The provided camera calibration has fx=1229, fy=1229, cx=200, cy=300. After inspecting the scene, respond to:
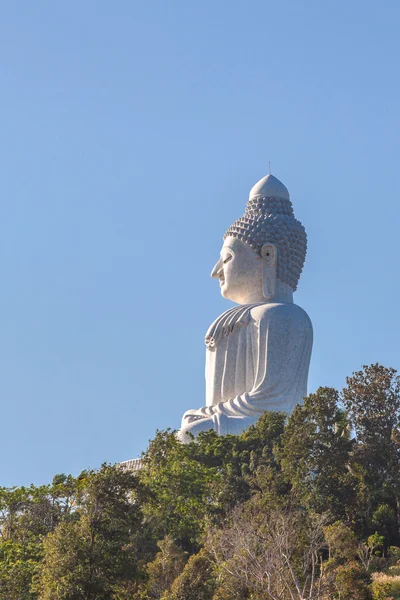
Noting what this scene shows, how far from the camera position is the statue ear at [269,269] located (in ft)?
105

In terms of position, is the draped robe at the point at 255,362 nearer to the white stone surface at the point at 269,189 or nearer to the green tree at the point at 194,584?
the white stone surface at the point at 269,189

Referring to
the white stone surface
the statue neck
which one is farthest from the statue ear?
the white stone surface

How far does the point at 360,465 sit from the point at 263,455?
7.09 feet

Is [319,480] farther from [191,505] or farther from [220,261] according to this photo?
[220,261]

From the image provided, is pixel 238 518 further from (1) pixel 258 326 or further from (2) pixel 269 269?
(2) pixel 269 269

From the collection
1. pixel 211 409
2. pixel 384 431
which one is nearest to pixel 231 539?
pixel 384 431

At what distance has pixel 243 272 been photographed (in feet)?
105

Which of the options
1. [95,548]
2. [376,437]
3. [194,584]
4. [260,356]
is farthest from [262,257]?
[95,548]

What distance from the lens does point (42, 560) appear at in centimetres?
1972

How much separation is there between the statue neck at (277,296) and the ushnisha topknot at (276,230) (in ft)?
0.49

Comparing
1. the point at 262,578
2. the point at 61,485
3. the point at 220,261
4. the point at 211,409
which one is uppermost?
the point at 220,261

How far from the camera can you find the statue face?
32094 mm

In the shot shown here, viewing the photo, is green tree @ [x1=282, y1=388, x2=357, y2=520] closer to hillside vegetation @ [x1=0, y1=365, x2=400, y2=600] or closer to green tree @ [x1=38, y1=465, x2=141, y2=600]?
hillside vegetation @ [x1=0, y1=365, x2=400, y2=600]

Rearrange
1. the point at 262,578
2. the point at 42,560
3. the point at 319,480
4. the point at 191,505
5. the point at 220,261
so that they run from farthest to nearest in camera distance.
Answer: the point at 220,261
the point at 191,505
the point at 319,480
the point at 42,560
the point at 262,578
